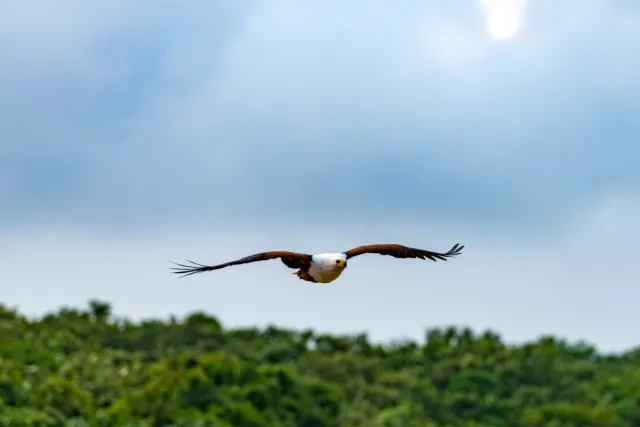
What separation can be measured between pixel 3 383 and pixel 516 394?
2940 cm

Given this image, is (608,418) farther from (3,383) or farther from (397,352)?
(3,383)

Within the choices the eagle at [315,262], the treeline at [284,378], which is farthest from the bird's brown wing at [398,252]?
the treeline at [284,378]

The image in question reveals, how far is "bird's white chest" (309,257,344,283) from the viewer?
17.5 m

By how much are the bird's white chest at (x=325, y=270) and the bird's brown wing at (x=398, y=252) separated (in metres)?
1.33

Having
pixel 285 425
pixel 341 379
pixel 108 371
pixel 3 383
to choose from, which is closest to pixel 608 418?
pixel 341 379

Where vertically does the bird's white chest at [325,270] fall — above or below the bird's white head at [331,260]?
below

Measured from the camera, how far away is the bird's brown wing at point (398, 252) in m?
19.2

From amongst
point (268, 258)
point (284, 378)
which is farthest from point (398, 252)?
point (284, 378)

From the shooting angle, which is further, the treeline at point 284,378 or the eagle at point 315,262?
the treeline at point 284,378

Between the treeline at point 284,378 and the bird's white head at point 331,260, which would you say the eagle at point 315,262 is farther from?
the treeline at point 284,378

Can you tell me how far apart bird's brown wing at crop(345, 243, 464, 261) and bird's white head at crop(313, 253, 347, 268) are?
47.4 inches

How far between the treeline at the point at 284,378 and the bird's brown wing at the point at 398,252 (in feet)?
115

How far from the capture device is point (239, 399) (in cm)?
5850

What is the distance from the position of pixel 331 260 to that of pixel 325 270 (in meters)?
0.13
